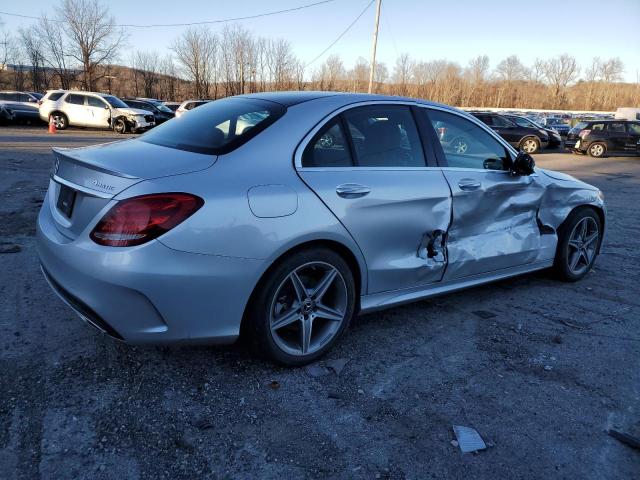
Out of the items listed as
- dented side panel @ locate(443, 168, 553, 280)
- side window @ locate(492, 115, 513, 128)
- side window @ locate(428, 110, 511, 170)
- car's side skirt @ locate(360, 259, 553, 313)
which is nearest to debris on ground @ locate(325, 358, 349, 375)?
car's side skirt @ locate(360, 259, 553, 313)

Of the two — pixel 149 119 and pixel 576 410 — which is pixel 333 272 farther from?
pixel 149 119

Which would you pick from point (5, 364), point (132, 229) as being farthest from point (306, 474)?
point (5, 364)

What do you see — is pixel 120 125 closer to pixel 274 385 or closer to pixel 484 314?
pixel 484 314

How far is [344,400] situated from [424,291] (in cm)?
113

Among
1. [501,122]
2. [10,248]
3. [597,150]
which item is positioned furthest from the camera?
[501,122]

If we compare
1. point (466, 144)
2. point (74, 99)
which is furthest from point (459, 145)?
point (74, 99)

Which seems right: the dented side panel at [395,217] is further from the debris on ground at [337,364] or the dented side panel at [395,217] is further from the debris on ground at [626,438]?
the debris on ground at [626,438]

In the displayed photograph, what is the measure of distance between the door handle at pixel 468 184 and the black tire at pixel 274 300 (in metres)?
1.18

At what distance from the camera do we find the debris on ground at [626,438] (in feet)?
7.93

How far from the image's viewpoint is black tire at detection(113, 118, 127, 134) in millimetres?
21672

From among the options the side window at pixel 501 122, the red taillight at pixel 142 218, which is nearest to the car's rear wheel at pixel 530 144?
the side window at pixel 501 122

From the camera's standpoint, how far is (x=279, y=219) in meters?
2.59

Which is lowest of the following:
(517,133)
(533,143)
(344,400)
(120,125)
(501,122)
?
(344,400)

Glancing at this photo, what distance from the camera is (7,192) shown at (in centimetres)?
738
